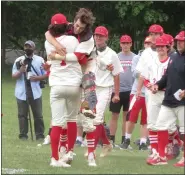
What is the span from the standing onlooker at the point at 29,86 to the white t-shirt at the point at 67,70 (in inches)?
172

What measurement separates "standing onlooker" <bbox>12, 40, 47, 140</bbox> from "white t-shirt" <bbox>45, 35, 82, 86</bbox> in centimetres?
436

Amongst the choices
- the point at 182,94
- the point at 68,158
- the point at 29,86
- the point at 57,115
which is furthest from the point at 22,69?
the point at 182,94

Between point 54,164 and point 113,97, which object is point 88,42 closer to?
point 54,164

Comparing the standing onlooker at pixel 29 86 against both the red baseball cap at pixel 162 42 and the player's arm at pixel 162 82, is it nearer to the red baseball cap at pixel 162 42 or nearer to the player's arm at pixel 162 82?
the red baseball cap at pixel 162 42

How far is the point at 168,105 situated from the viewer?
902 cm

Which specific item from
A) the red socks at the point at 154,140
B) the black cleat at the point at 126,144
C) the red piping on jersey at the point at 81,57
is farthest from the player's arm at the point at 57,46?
the black cleat at the point at 126,144

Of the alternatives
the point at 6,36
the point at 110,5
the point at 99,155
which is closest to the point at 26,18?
the point at 6,36

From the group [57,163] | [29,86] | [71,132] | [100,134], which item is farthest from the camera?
[29,86]

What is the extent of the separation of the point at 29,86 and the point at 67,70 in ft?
15.3

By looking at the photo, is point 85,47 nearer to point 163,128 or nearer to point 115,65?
point 163,128

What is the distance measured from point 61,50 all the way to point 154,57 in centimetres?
225

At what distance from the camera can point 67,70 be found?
8.74 meters

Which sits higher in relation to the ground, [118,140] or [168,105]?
[168,105]

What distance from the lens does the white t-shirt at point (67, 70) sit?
8727 mm
